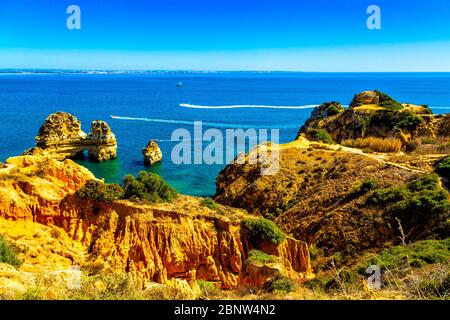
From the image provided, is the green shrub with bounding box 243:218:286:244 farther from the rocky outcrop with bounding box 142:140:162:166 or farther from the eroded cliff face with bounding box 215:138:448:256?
the rocky outcrop with bounding box 142:140:162:166

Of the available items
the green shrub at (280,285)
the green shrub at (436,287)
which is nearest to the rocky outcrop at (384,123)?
the green shrub at (280,285)

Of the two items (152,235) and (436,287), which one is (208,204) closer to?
(152,235)

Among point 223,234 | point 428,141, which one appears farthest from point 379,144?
point 223,234

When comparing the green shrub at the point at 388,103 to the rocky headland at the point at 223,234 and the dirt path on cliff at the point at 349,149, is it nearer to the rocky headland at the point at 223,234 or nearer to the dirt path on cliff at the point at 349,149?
the dirt path on cliff at the point at 349,149
